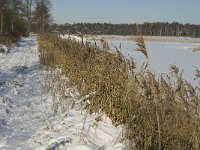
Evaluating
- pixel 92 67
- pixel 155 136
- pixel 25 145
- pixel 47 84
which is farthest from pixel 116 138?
pixel 47 84

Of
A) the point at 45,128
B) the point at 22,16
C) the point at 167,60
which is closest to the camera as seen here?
the point at 45,128

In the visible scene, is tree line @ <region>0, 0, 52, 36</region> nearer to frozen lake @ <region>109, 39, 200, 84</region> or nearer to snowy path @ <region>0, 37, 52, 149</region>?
frozen lake @ <region>109, 39, 200, 84</region>

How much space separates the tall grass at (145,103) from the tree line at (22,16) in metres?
27.5

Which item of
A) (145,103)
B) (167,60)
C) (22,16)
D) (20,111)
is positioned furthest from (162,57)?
(22,16)

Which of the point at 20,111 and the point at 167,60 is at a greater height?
the point at 20,111

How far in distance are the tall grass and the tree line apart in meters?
27.5

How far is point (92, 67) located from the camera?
8078mm

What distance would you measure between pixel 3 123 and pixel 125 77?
103 inches

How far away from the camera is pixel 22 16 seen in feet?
179

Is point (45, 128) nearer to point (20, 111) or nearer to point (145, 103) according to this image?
point (20, 111)

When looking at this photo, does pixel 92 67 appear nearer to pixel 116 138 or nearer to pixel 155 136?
pixel 116 138

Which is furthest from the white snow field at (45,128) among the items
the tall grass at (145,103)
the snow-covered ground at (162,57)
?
the snow-covered ground at (162,57)

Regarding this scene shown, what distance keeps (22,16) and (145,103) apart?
2013 inches

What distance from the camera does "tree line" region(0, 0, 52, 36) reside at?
126 feet
